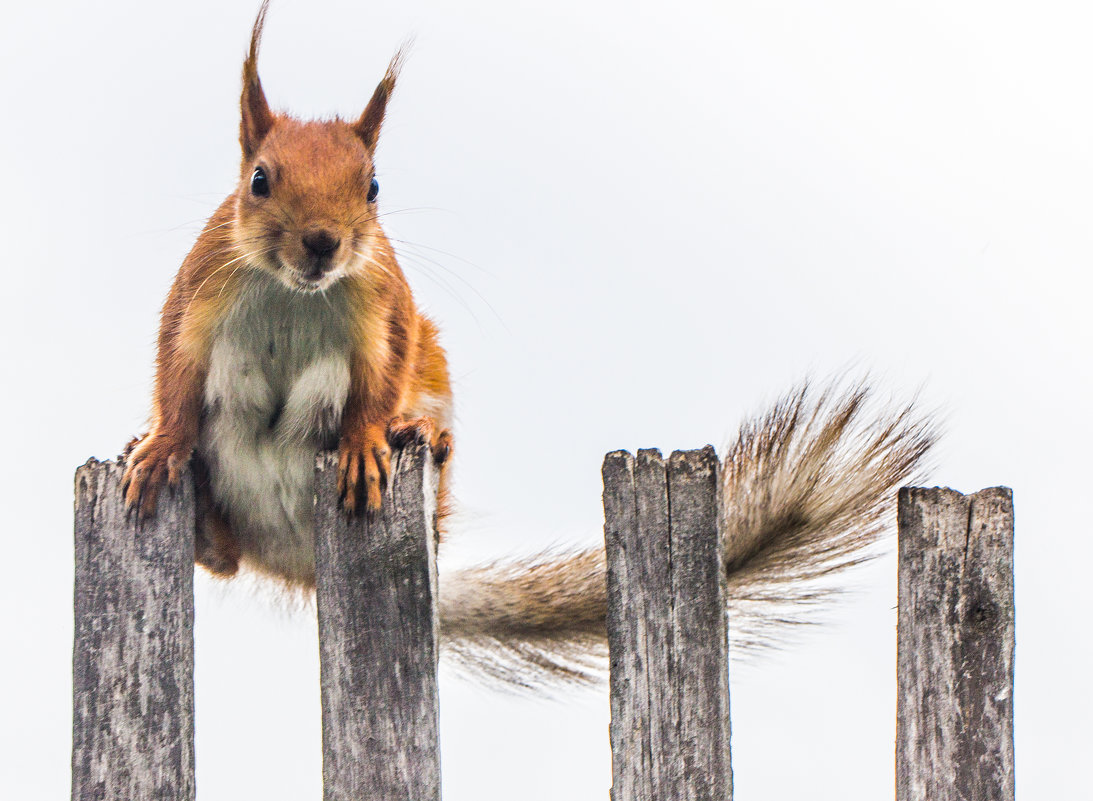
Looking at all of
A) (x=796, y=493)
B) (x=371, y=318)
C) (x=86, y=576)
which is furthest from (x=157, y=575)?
(x=796, y=493)

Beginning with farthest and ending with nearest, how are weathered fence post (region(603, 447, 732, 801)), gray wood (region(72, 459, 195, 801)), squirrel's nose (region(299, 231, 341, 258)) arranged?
squirrel's nose (region(299, 231, 341, 258)), gray wood (region(72, 459, 195, 801)), weathered fence post (region(603, 447, 732, 801))

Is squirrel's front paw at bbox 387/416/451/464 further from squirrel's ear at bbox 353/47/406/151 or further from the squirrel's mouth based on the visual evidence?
squirrel's ear at bbox 353/47/406/151

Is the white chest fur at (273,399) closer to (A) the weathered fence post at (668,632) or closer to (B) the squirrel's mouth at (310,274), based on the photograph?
(B) the squirrel's mouth at (310,274)

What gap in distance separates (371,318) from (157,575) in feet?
1.65

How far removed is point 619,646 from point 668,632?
0.21 feet

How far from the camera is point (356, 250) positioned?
5.93 ft

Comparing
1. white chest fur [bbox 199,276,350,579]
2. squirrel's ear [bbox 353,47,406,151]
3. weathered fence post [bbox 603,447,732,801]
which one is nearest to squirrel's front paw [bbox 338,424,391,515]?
white chest fur [bbox 199,276,350,579]

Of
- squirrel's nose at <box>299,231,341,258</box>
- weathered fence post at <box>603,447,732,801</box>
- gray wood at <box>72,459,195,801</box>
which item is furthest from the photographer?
squirrel's nose at <box>299,231,341,258</box>

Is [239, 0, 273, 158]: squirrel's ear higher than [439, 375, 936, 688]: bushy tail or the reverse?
higher

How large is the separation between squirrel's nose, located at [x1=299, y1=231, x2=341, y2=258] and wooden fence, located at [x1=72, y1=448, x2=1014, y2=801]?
30 cm

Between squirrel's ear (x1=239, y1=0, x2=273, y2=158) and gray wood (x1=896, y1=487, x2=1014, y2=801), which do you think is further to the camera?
squirrel's ear (x1=239, y1=0, x2=273, y2=158)

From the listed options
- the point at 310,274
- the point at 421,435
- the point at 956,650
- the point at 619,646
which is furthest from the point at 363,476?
the point at 956,650

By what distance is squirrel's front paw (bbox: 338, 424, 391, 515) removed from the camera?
64.0 inches

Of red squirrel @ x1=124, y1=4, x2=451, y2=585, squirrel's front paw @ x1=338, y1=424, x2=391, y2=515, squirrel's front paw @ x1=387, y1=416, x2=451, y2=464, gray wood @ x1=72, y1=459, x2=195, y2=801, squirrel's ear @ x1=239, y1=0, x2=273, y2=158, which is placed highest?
squirrel's ear @ x1=239, y1=0, x2=273, y2=158
